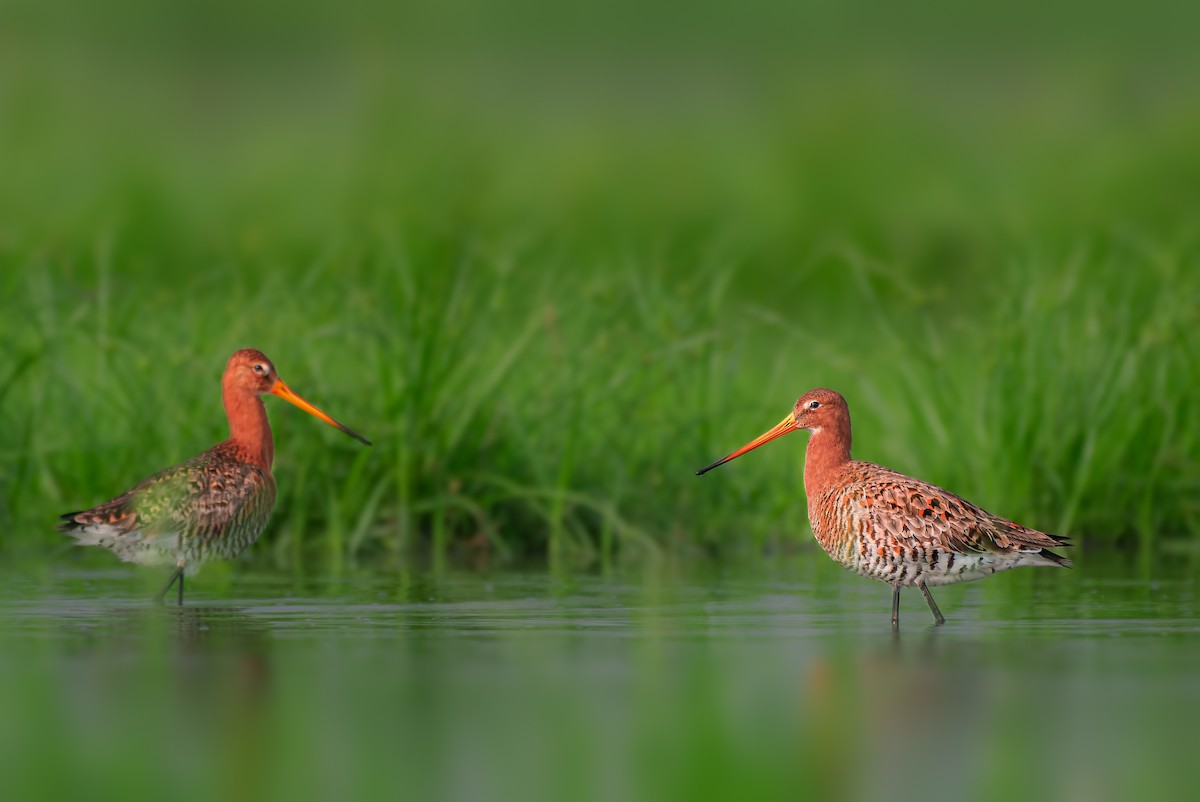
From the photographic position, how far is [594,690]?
8398 mm

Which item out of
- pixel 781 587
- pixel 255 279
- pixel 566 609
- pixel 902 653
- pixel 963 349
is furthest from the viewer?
pixel 255 279

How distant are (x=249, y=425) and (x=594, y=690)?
4.02 meters

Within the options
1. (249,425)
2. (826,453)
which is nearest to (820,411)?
(826,453)

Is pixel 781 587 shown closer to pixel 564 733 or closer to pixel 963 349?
pixel 564 733

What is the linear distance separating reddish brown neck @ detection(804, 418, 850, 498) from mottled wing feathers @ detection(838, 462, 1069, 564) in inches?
29.2

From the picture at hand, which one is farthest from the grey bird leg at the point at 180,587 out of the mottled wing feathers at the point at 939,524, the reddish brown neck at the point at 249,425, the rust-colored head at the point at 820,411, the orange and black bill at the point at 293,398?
the mottled wing feathers at the point at 939,524

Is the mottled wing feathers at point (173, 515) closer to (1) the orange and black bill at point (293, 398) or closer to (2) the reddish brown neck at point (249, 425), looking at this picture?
(2) the reddish brown neck at point (249, 425)

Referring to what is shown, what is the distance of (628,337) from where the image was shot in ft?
45.7

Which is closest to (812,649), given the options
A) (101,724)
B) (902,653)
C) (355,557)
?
(902,653)

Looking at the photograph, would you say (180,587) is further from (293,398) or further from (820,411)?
(820,411)

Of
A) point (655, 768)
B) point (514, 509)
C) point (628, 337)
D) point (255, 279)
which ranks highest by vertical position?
point (255, 279)

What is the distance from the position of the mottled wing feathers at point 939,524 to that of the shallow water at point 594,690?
14.6 inches

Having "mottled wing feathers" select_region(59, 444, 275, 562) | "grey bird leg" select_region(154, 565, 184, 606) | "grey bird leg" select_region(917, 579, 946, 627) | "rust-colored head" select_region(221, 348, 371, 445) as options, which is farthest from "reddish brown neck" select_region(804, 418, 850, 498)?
"grey bird leg" select_region(154, 565, 184, 606)

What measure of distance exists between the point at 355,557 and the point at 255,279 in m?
7.36
